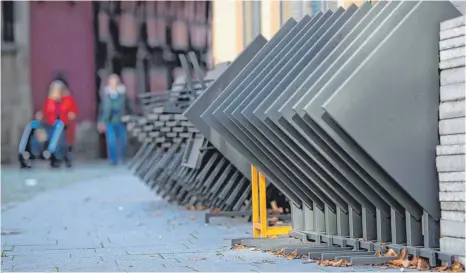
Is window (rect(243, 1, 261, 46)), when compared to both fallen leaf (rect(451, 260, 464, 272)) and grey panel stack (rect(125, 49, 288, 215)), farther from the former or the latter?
fallen leaf (rect(451, 260, 464, 272))

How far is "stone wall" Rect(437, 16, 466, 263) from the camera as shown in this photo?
689cm

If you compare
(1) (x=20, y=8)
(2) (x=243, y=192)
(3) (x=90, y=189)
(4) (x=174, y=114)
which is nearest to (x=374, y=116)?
(2) (x=243, y=192)

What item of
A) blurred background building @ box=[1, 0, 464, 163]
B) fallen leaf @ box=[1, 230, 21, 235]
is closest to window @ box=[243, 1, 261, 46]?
fallen leaf @ box=[1, 230, 21, 235]

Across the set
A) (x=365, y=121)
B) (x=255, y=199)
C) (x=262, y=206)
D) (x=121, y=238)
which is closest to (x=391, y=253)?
(x=365, y=121)

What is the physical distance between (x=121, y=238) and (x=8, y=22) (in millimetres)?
19294

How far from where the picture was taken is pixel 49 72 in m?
29.6

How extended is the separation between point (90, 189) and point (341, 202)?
418 inches

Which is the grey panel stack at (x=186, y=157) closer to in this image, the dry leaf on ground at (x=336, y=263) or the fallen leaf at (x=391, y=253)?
the dry leaf on ground at (x=336, y=263)

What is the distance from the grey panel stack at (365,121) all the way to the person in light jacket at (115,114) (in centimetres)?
1574

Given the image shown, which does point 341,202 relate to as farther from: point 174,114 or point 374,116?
point 174,114

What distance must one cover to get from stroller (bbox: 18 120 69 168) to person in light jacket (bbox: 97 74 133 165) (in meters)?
1.26

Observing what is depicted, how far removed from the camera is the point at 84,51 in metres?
30.2

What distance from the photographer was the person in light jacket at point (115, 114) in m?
24.3

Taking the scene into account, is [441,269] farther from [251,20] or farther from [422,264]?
[251,20]
